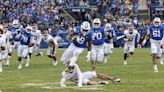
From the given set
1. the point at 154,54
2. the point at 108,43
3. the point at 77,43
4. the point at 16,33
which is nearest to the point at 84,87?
the point at 77,43

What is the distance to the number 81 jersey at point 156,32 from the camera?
69.1ft

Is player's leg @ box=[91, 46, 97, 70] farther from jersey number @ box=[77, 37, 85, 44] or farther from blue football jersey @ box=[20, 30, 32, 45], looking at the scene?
blue football jersey @ box=[20, 30, 32, 45]

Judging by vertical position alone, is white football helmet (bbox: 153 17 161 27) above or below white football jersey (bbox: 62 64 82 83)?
above

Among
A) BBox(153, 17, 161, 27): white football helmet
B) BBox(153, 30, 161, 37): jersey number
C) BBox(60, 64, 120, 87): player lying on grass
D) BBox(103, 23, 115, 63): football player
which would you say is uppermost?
BBox(153, 17, 161, 27): white football helmet

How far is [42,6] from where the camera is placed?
46062 millimetres

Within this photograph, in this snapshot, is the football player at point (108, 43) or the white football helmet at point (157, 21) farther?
the football player at point (108, 43)

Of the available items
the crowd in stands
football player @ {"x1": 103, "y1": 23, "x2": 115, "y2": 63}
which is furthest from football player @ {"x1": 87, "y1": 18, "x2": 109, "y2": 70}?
the crowd in stands

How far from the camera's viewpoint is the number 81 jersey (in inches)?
829

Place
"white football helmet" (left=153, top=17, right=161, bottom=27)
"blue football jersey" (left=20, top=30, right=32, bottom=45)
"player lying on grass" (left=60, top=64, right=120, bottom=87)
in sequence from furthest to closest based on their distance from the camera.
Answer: "blue football jersey" (left=20, top=30, right=32, bottom=45) → "white football helmet" (left=153, top=17, right=161, bottom=27) → "player lying on grass" (left=60, top=64, right=120, bottom=87)

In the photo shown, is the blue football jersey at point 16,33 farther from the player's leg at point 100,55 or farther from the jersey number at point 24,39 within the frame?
the player's leg at point 100,55

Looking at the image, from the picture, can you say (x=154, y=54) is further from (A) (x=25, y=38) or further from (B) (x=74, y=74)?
(A) (x=25, y=38)

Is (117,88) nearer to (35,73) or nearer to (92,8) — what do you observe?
(35,73)

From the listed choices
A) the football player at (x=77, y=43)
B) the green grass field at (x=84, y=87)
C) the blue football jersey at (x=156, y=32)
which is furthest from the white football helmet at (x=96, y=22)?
the football player at (x=77, y=43)

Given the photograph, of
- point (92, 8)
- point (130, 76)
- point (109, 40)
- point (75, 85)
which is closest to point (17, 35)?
point (109, 40)
